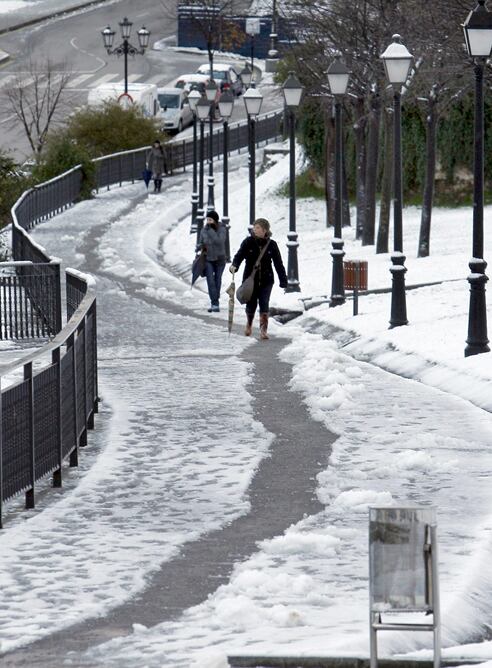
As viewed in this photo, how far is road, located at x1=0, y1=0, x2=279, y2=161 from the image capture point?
74062 millimetres

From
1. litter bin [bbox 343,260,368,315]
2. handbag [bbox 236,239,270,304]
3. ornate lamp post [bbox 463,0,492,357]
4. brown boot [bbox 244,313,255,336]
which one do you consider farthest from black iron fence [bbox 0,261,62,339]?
ornate lamp post [bbox 463,0,492,357]

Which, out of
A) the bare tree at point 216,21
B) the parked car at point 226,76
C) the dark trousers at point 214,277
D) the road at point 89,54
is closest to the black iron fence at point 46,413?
the dark trousers at point 214,277

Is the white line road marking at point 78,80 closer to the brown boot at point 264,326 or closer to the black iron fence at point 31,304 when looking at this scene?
the black iron fence at point 31,304

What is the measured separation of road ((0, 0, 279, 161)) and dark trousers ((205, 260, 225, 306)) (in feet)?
127

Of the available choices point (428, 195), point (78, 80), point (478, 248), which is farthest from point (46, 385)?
point (78, 80)

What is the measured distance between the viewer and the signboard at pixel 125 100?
58359 mm

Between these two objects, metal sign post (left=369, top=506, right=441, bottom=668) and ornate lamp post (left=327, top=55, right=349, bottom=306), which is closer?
metal sign post (left=369, top=506, right=441, bottom=668)

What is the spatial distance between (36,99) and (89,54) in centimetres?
2165

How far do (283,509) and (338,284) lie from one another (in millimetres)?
14388

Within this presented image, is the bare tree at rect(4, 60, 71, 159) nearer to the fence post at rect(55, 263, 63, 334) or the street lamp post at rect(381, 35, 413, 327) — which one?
the fence post at rect(55, 263, 63, 334)

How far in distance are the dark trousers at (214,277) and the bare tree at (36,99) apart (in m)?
32.7

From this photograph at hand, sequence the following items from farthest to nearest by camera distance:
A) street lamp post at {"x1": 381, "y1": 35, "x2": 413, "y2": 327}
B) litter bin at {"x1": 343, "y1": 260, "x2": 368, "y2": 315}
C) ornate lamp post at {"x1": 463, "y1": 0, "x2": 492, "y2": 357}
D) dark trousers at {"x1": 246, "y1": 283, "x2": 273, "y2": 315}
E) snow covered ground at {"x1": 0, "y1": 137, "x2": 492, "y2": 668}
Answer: litter bin at {"x1": 343, "y1": 260, "x2": 368, "y2": 315} < dark trousers at {"x1": 246, "y1": 283, "x2": 273, "y2": 315} < street lamp post at {"x1": 381, "y1": 35, "x2": 413, "y2": 327} < ornate lamp post at {"x1": 463, "y1": 0, "x2": 492, "y2": 357} < snow covered ground at {"x1": 0, "y1": 137, "x2": 492, "y2": 668}

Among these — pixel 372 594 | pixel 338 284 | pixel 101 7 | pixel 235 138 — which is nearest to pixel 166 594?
pixel 372 594

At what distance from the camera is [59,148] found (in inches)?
2020
